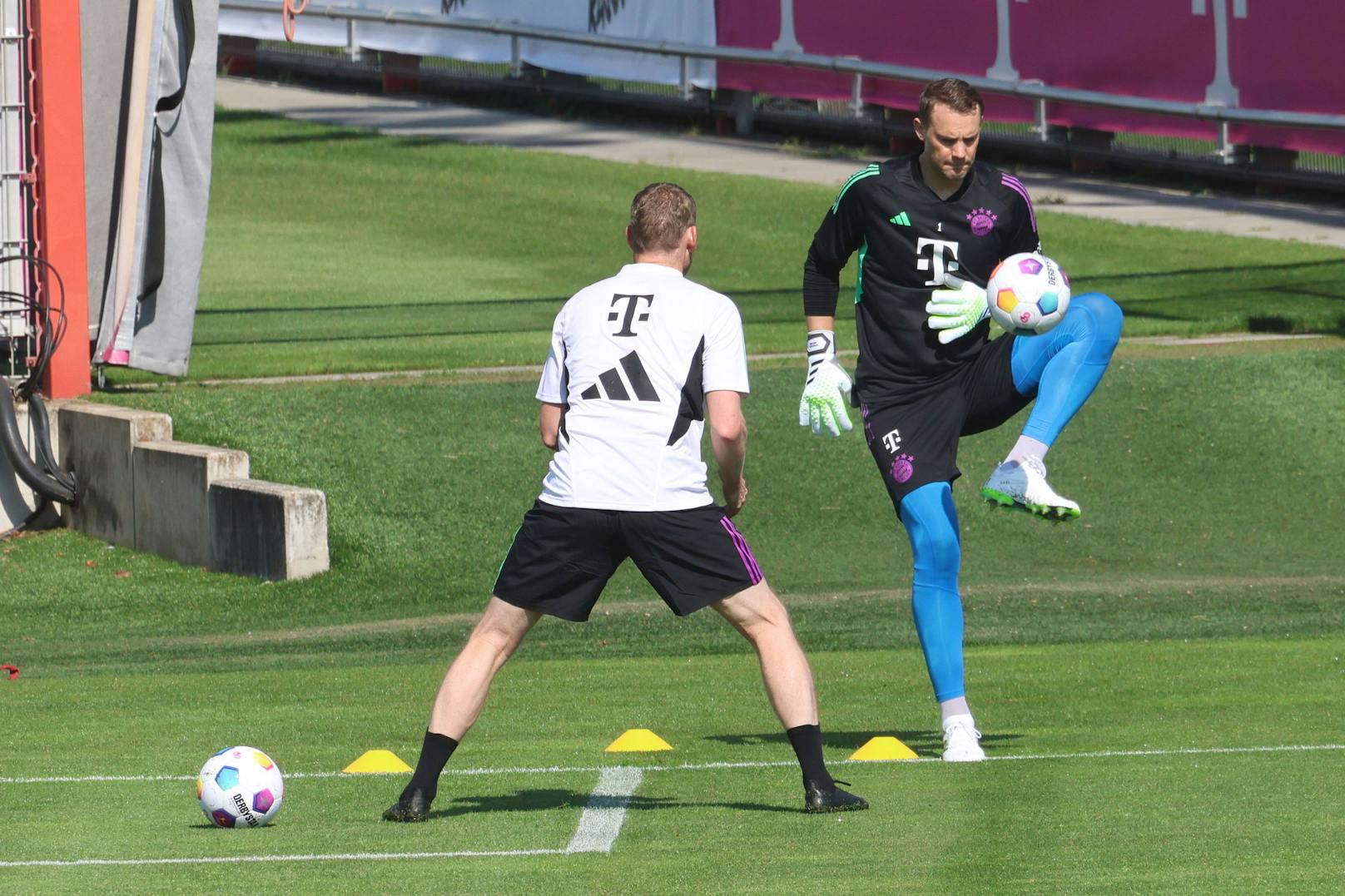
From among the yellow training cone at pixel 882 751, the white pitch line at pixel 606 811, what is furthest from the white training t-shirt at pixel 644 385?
the yellow training cone at pixel 882 751

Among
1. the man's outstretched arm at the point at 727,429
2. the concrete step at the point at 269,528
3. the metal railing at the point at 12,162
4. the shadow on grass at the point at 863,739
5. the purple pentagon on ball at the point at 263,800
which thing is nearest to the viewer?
the man's outstretched arm at the point at 727,429

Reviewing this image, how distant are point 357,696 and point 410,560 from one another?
4.31 metres

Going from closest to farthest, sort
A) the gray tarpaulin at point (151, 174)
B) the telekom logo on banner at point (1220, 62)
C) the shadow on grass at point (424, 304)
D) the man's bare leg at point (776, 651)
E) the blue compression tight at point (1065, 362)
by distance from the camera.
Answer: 1. the man's bare leg at point (776, 651)
2. the blue compression tight at point (1065, 362)
3. the gray tarpaulin at point (151, 174)
4. the shadow on grass at point (424, 304)
5. the telekom logo on banner at point (1220, 62)

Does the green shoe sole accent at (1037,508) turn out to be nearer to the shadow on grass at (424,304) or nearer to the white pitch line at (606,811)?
the white pitch line at (606,811)

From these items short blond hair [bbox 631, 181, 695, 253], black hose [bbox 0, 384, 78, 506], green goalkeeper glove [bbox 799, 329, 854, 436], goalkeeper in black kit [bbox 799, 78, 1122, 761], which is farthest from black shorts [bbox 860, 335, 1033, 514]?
black hose [bbox 0, 384, 78, 506]

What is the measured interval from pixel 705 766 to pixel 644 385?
1.91 meters

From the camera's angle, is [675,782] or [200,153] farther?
[200,153]

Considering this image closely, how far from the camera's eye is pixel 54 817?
727cm

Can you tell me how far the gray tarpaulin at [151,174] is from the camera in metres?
16.7

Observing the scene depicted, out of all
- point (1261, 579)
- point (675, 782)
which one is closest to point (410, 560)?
point (1261, 579)

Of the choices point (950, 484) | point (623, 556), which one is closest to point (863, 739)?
point (950, 484)

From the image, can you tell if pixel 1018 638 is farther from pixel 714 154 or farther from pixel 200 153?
pixel 714 154

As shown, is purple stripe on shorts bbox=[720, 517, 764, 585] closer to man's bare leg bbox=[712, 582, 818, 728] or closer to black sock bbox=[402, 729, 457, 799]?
man's bare leg bbox=[712, 582, 818, 728]

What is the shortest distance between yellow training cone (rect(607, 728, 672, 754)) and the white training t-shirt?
194 centimetres
